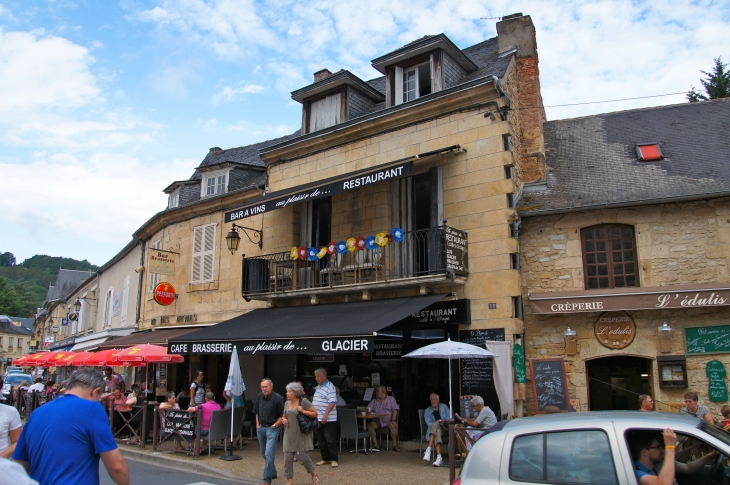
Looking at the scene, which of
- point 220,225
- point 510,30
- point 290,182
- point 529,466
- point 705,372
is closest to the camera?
point 529,466

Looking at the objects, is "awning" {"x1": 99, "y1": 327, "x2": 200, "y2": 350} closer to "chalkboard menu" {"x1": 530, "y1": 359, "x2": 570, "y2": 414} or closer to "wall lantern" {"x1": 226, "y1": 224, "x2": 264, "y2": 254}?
"wall lantern" {"x1": 226, "y1": 224, "x2": 264, "y2": 254}

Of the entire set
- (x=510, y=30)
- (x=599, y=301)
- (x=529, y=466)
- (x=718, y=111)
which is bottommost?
(x=529, y=466)

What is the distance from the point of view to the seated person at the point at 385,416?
10.0 meters

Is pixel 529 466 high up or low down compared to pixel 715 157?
down

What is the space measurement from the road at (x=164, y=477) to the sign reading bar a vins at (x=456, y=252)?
4687 mm

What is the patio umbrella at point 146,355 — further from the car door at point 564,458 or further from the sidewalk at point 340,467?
the car door at point 564,458

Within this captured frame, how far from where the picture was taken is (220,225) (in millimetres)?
15273

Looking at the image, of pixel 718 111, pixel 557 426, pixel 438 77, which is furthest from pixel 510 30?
→ pixel 557 426

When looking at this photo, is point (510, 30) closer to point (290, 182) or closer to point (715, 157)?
point (715, 157)

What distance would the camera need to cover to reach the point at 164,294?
1581cm

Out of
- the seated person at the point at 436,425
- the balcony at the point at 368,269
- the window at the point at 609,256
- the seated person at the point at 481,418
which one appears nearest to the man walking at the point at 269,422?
the seated person at the point at 436,425

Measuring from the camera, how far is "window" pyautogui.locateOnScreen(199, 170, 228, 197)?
52.0 feet

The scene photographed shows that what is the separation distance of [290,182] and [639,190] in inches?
292

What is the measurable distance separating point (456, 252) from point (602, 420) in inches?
241
